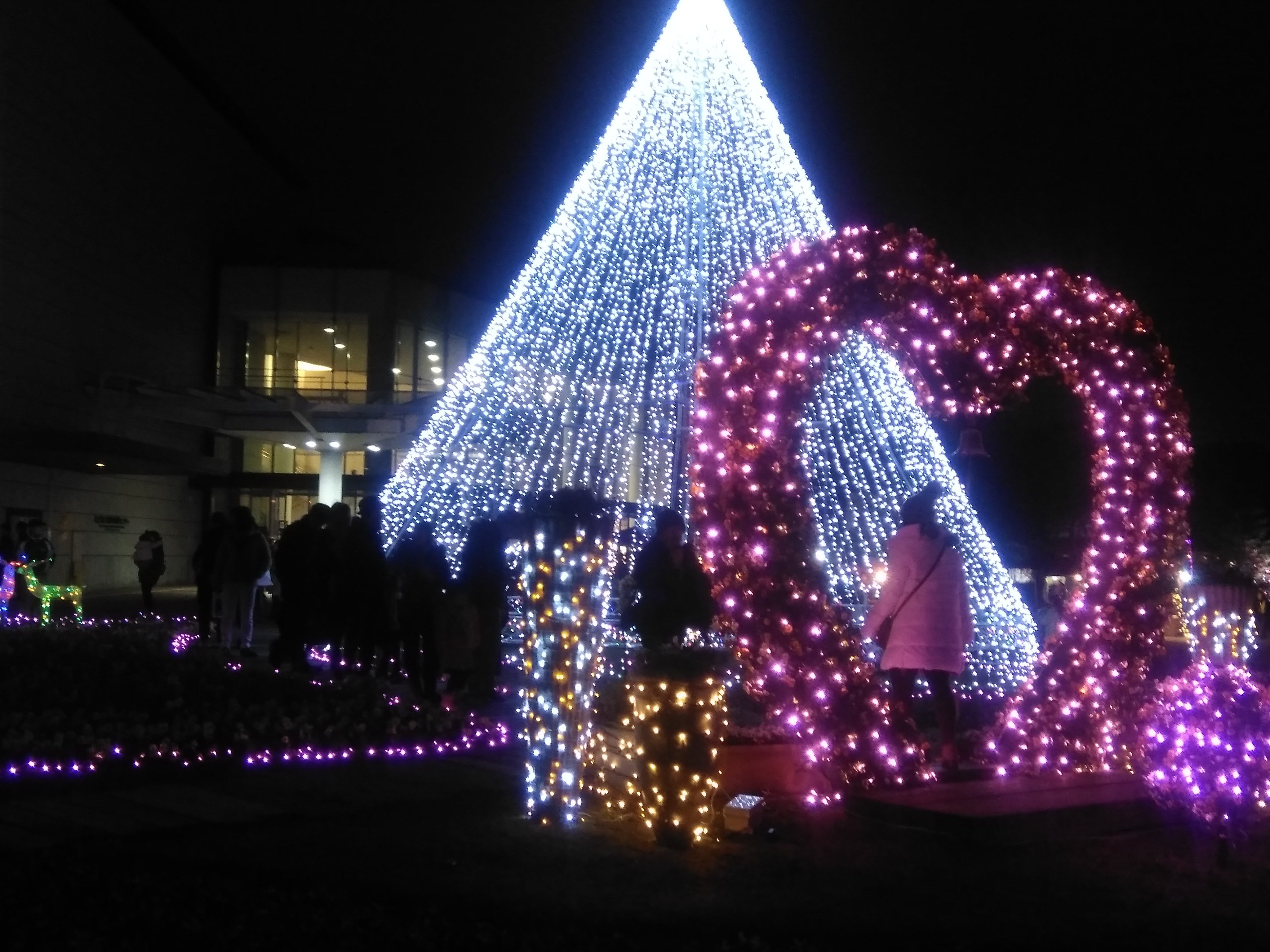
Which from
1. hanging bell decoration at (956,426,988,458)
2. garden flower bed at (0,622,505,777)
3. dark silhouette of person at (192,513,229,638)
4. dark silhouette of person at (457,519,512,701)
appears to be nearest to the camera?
garden flower bed at (0,622,505,777)

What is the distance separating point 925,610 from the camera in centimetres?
794

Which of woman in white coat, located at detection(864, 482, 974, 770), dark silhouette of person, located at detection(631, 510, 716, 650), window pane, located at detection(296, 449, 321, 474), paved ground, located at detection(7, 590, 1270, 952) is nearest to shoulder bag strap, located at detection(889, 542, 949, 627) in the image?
woman in white coat, located at detection(864, 482, 974, 770)

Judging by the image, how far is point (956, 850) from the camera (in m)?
6.61

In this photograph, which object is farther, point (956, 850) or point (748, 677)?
point (748, 677)

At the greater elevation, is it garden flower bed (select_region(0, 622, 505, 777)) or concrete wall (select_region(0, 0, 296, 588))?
concrete wall (select_region(0, 0, 296, 588))

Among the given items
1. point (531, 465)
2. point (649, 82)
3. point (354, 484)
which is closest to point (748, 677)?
point (649, 82)

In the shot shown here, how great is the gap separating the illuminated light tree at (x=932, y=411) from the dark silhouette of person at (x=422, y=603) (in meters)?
3.84

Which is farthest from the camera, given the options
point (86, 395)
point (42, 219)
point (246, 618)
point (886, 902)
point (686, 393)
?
point (86, 395)

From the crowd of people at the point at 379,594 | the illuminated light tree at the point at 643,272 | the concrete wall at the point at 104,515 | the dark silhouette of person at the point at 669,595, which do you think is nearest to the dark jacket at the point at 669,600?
the dark silhouette of person at the point at 669,595

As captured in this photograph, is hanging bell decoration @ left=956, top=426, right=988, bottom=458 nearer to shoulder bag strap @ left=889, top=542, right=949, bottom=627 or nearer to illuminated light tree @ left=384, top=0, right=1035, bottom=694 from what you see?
illuminated light tree @ left=384, top=0, right=1035, bottom=694

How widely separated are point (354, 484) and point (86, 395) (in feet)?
27.9

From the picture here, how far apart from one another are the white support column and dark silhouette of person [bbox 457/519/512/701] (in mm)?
26049

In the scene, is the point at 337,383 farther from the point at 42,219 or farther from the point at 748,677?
the point at 748,677

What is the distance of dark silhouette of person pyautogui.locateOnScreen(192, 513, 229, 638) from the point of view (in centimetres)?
1425
